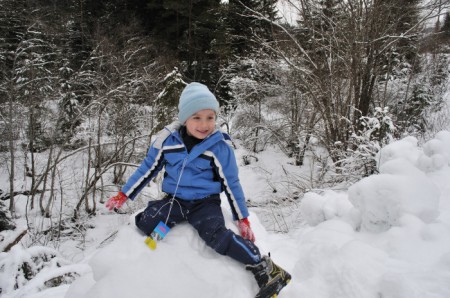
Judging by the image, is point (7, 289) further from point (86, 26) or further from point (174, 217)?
point (86, 26)

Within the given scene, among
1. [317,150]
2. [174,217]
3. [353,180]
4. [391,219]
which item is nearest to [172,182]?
[174,217]

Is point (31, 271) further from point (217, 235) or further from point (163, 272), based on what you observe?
point (217, 235)

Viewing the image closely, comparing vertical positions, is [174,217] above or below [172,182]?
below

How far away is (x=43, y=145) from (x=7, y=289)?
12733 mm

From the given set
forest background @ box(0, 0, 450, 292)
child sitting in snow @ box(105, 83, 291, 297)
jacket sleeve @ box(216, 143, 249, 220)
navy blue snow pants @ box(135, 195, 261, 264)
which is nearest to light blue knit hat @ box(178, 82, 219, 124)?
child sitting in snow @ box(105, 83, 291, 297)

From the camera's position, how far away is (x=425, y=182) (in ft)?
6.73

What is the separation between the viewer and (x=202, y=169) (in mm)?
2090

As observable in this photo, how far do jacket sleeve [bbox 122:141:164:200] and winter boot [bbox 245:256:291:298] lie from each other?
1.06 m

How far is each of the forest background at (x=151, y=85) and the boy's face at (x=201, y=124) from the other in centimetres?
397

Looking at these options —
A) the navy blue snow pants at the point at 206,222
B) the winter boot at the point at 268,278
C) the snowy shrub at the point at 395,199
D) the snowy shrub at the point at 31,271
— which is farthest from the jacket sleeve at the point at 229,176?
the snowy shrub at the point at 31,271

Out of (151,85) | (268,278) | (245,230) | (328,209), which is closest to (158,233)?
(245,230)

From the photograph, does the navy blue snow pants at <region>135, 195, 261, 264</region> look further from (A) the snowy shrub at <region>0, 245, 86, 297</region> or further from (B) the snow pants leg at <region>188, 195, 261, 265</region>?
(A) the snowy shrub at <region>0, 245, 86, 297</region>

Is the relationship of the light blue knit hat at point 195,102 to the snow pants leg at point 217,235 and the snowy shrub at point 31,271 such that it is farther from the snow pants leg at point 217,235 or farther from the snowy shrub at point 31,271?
the snowy shrub at point 31,271

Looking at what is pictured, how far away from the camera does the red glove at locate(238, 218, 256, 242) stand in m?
1.95
